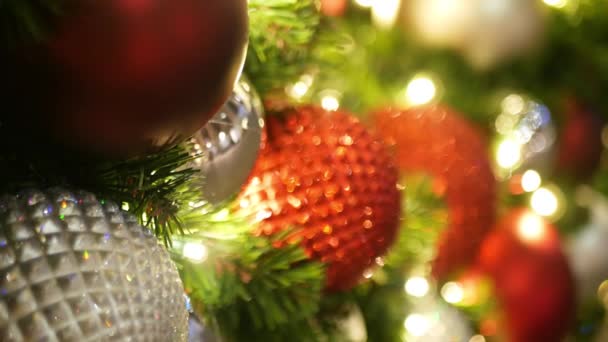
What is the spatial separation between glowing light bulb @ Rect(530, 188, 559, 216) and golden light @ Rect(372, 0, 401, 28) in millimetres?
400

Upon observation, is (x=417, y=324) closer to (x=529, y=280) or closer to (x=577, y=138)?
(x=529, y=280)

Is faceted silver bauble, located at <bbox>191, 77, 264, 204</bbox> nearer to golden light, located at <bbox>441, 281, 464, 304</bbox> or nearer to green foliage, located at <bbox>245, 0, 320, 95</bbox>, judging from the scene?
green foliage, located at <bbox>245, 0, 320, 95</bbox>

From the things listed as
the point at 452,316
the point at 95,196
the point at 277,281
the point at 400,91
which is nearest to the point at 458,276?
the point at 452,316

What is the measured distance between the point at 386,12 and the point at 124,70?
1.89 feet

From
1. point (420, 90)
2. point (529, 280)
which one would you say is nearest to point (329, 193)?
point (420, 90)

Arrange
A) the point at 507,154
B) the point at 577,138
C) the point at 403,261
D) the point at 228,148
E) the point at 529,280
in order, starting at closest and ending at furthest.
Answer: the point at 228,148 → the point at 403,261 → the point at 529,280 → the point at 507,154 → the point at 577,138

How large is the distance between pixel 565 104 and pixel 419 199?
61 cm

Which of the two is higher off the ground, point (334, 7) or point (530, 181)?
point (334, 7)

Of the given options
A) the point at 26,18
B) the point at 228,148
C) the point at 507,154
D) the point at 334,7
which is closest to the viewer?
the point at 26,18

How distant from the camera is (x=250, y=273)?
1.46ft

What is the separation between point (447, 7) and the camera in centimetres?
76

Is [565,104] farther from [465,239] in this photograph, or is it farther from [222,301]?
[222,301]

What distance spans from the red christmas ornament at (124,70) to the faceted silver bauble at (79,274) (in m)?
0.04

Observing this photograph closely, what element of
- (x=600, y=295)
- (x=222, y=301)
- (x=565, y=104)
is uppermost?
(x=565, y=104)
